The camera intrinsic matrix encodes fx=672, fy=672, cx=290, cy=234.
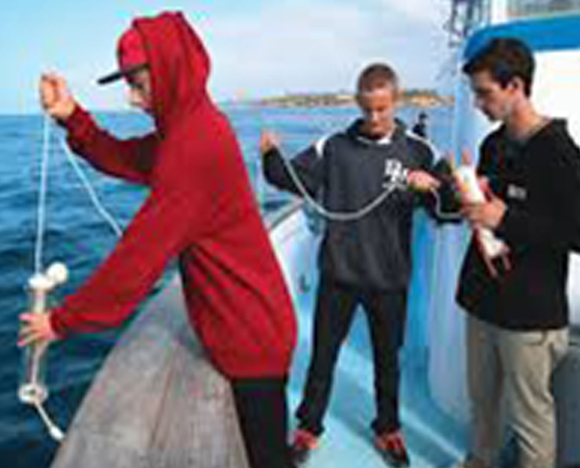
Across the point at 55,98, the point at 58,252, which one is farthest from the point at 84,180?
the point at 58,252

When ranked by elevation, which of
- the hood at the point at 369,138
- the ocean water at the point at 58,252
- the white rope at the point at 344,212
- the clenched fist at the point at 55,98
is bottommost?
the ocean water at the point at 58,252

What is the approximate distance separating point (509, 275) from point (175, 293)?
1453 millimetres

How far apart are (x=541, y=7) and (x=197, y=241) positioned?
1870 mm

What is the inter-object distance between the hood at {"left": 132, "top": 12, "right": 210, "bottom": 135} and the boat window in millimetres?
1629

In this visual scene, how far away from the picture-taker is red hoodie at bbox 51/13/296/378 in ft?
5.64

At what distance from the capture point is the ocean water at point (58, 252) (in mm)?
4277

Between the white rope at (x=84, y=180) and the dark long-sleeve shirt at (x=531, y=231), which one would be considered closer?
the dark long-sleeve shirt at (x=531, y=231)

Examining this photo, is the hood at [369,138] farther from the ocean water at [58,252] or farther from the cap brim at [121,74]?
the cap brim at [121,74]

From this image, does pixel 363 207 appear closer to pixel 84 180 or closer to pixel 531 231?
pixel 531 231

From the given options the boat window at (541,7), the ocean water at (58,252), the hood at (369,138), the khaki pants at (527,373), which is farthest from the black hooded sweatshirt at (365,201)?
the boat window at (541,7)

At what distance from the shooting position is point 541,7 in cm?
279

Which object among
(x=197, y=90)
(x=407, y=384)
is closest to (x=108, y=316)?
(x=197, y=90)

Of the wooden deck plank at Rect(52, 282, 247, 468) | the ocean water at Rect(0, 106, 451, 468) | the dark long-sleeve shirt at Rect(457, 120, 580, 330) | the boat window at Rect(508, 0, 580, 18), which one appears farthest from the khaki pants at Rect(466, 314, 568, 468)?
the boat window at Rect(508, 0, 580, 18)

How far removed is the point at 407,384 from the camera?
3748 mm
